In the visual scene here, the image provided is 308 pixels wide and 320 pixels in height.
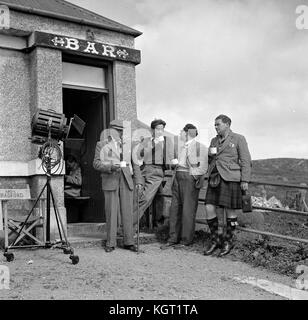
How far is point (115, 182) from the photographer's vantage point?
6922mm

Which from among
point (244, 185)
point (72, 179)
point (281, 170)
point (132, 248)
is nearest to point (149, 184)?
point (132, 248)

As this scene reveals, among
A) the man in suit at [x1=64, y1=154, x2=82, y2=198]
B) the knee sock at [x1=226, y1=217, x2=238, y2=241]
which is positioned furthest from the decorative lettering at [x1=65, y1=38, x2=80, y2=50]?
the knee sock at [x1=226, y1=217, x2=238, y2=241]

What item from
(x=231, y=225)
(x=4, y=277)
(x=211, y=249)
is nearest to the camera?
(x=4, y=277)

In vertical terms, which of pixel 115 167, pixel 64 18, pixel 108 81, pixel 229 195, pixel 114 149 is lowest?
pixel 229 195

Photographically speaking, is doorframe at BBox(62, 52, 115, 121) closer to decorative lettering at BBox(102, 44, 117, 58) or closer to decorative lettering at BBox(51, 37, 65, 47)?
decorative lettering at BBox(102, 44, 117, 58)

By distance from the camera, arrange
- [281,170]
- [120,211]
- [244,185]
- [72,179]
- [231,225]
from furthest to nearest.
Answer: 1. [281,170]
2. [72,179]
3. [120,211]
4. [231,225]
5. [244,185]

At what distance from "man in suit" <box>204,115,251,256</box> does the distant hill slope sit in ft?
63.4

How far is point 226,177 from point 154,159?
1.65 metres

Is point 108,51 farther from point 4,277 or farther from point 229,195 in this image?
point 4,277

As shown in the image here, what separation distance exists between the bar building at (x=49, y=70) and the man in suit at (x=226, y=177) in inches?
87.0

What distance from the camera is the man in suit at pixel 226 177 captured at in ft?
20.9

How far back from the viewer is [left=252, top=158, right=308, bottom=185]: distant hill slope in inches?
1029

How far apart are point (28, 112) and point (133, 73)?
2.07 metres
